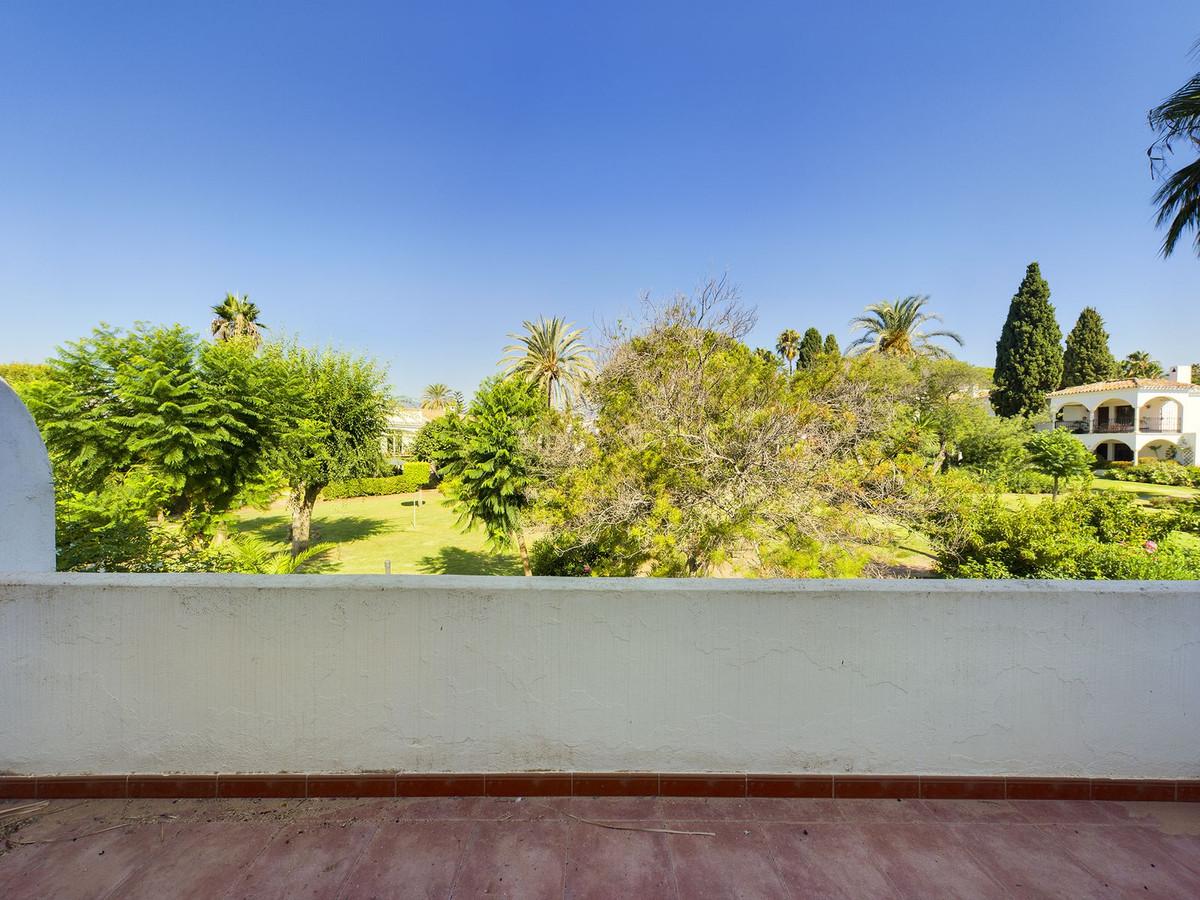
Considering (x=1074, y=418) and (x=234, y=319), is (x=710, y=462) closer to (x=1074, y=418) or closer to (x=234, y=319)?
(x=234, y=319)

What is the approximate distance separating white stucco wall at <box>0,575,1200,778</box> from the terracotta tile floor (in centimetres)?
17

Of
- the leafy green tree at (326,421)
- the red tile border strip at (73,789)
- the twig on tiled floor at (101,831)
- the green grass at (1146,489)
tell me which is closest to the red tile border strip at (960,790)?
the twig on tiled floor at (101,831)

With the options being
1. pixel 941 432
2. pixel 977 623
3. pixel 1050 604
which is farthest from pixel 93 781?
pixel 941 432

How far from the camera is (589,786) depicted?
7.50 ft

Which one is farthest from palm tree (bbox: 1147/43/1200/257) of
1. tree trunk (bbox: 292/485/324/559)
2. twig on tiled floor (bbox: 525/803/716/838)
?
tree trunk (bbox: 292/485/324/559)

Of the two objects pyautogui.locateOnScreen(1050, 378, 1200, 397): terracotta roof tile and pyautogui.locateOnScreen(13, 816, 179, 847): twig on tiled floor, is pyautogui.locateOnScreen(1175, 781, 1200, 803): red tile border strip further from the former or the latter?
pyautogui.locateOnScreen(1050, 378, 1200, 397): terracotta roof tile

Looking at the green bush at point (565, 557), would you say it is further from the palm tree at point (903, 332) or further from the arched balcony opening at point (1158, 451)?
the arched balcony opening at point (1158, 451)

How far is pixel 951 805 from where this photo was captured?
227 cm

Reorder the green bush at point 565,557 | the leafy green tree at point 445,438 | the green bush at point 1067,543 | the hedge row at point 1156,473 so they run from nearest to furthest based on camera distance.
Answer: the green bush at point 1067,543
the green bush at point 565,557
the leafy green tree at point 445,438
the hedge row at point 1156,473

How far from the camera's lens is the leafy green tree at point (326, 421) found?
13.4m

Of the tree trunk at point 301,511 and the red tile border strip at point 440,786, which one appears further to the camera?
the tree trunk at point 301,511

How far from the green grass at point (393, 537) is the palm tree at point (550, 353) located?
7.64m

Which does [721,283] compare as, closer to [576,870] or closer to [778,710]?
[778,710]

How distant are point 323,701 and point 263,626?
44 cm
